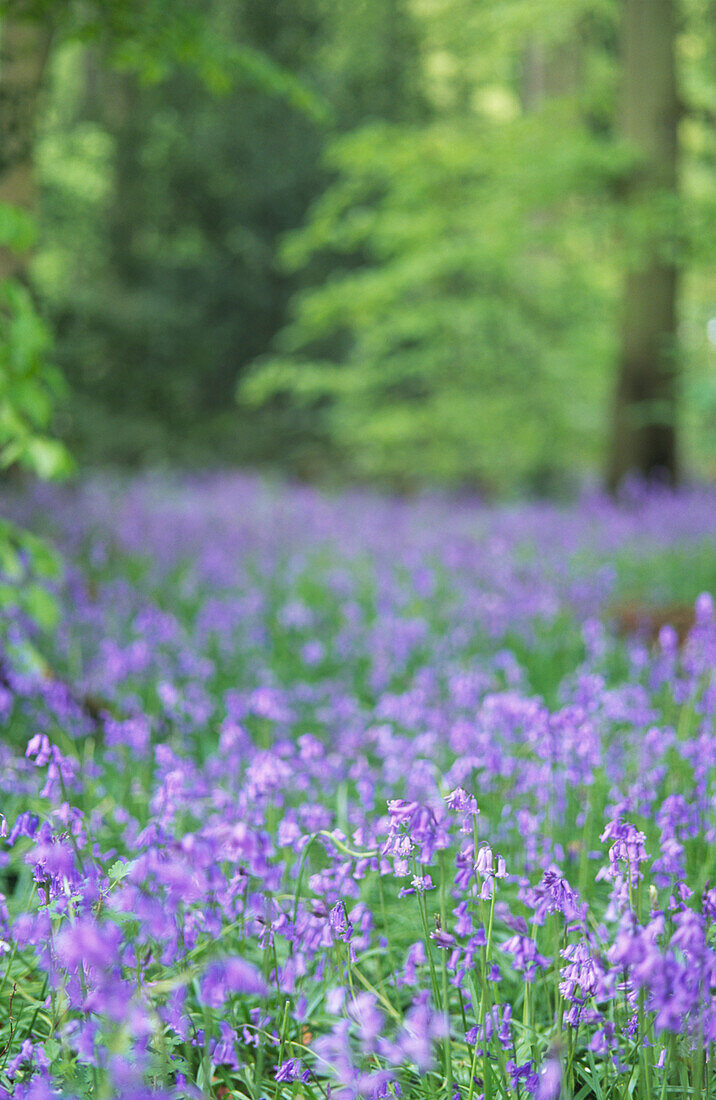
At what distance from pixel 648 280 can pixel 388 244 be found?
2901mm

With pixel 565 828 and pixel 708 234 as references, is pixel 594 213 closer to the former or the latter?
pixel 708 234

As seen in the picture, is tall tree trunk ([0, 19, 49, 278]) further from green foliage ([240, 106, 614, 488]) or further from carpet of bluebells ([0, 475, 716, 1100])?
green foliage ([240, 106, 614, 488])

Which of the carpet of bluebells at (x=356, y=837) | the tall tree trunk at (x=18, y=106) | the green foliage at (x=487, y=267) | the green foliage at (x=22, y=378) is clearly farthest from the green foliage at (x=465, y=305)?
the green foliage at (x=22, y=378)

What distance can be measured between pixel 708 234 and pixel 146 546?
20.6 ft

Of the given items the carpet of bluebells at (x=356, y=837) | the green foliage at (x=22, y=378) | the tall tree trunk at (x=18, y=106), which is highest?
the tall tree trunk at (x=18, y=106)

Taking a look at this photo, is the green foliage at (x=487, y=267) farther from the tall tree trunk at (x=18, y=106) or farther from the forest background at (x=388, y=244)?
the tall tree trunk at (x=18, y=106)

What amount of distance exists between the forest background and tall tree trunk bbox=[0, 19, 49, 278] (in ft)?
0.08

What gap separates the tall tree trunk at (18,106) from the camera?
512cm

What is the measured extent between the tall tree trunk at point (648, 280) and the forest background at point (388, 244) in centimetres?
3

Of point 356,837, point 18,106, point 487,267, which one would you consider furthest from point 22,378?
point 487,267

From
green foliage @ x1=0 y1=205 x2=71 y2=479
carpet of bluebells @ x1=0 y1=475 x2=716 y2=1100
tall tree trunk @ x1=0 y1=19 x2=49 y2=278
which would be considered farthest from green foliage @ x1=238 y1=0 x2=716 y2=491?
green foliage @ x1=0 y1=205 x2=71 y2=479

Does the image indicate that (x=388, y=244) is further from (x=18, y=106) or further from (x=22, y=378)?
(x=22, y=378)

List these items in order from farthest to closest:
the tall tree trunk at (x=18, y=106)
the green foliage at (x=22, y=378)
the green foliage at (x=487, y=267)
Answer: the green foliage at (x=487, y=267)
the tall tree trunk at (x=18, y=106)
the green foliage at (x=22, y=378)

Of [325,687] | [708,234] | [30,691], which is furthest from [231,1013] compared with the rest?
[708,234]
